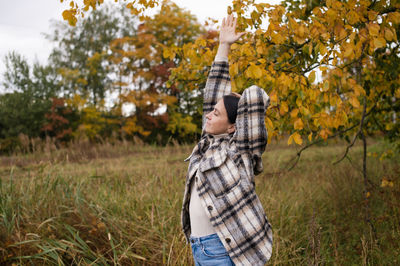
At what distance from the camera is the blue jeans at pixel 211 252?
1660 millimetres

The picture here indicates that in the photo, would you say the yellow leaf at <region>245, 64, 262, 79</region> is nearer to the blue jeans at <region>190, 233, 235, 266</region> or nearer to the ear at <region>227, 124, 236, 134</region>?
the ear at <region>227, 124, 236, 134</region>

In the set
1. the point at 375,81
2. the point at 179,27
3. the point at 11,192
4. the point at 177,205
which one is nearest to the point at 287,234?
the point at 177,205

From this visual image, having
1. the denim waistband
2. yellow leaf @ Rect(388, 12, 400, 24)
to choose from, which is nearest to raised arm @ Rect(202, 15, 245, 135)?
the denim waistband

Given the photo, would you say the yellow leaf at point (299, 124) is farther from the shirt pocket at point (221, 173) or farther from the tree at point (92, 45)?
the tree at point (92, 45)

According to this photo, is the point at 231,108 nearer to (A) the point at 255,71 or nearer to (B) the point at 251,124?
(B) the point at 251,124

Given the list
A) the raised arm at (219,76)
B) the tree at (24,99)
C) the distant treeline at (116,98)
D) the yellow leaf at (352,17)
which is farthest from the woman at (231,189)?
the tree at (24,99)

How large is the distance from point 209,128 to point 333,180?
15.8 ft

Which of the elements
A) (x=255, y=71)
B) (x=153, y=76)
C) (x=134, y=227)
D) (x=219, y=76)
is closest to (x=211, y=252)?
(x=219, y=76)

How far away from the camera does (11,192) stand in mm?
3668

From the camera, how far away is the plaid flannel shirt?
163 centimetres

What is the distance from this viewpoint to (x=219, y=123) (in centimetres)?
181

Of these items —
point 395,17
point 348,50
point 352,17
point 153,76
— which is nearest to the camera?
point 348,50

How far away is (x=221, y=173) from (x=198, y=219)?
28 centimetres

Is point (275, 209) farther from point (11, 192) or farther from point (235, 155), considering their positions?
point (11, 192)
